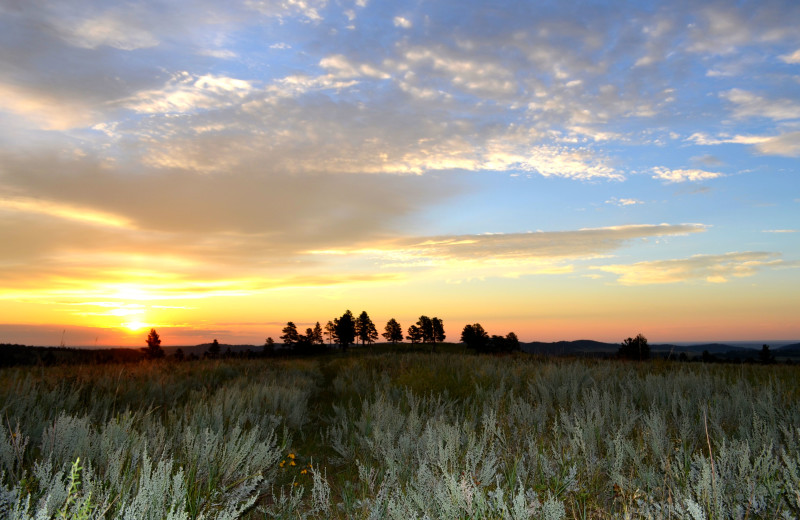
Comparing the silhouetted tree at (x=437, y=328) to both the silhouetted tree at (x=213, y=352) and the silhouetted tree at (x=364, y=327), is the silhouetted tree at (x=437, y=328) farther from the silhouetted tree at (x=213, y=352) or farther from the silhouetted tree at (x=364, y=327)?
the silhouetted tree at (x=213, y=352)

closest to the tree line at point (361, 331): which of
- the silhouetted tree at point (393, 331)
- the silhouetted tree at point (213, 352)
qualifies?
the silhouetted tree at point (393, 331)

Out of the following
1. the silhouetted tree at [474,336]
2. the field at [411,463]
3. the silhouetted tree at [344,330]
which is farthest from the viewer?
the silhouetted tree at [344,330]

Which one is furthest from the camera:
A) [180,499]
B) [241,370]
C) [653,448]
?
[241,370]

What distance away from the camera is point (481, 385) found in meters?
9.42

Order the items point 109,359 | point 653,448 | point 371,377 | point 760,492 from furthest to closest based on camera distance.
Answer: point 109,359, point 371,377, point 653,448, point 760,492

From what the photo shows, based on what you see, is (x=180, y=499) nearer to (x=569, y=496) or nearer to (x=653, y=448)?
(x=569, y=496)

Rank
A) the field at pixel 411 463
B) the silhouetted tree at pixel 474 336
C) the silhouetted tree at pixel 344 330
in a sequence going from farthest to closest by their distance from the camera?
1. the silhouetted tree at pixel 344 330
2. the silhouetted tree at pixel 474 336
3. the field at pixel 411 463

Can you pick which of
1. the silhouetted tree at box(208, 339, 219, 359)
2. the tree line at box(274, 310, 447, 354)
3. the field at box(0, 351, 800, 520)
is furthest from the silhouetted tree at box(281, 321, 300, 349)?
the field at box(0, 351, 800, 520)

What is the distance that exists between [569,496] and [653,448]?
50.0 inches

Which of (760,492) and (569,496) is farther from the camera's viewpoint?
(569,496)

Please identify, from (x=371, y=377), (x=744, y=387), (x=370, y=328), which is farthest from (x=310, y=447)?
(x=370, y=328)

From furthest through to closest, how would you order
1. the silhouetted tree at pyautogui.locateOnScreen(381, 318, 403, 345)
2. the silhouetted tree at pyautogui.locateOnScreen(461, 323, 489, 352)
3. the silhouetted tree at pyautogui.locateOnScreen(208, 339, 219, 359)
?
1. the silhouetted tree at pyautogui.locateOnScreen(381, 318, 403, 345)
2. the silhouetted tree at pyautogui.locateOnScreen(461, 323, 489, 352)
3. the silhouetted tree at pyautogui.locateOnScreen(208, 339, 219, 359)

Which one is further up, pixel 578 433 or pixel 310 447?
pixel 578 433

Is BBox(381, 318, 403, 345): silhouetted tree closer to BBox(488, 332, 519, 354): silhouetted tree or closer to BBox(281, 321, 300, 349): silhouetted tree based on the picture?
BBox(281, 321, 300, 349): silhouetted tree
